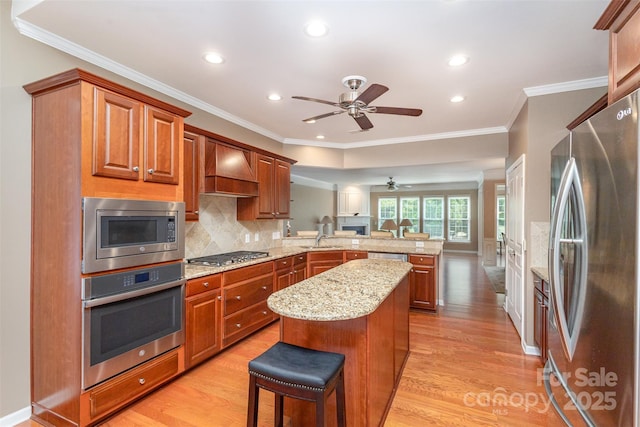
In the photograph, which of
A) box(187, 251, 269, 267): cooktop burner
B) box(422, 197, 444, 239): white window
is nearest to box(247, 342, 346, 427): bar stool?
box(187, 251, 269, 267): cooktop burner

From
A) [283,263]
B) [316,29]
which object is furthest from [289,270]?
[316,29]

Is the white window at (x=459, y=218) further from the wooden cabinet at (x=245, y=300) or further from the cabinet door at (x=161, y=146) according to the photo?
the cabinet door at (x=161, y=146)

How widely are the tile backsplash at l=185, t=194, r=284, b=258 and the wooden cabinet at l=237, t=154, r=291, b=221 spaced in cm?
19

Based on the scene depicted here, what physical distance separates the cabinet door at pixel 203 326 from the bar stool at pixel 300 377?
1.31 m

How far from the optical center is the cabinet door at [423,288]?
14.4 feet

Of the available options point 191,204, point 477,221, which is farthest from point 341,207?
point 191,204

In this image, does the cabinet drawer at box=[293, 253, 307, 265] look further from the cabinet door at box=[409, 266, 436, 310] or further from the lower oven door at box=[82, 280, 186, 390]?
the lower oven door at box=[82, 280, 186, 390]

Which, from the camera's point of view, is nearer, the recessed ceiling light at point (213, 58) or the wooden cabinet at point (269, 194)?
the recessed ceiling light at point (213, 58)

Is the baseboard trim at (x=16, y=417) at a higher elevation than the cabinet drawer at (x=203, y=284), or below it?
below

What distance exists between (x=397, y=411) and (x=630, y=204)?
6.23 ft

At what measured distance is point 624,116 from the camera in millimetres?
1114

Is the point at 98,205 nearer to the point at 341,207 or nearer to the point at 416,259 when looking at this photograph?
the point at 416,259

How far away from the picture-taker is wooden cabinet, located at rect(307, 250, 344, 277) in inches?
187

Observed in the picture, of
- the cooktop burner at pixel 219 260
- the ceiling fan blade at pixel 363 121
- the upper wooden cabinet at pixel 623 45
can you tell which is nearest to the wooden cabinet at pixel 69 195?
the cooktop burner at pixel 219 260
